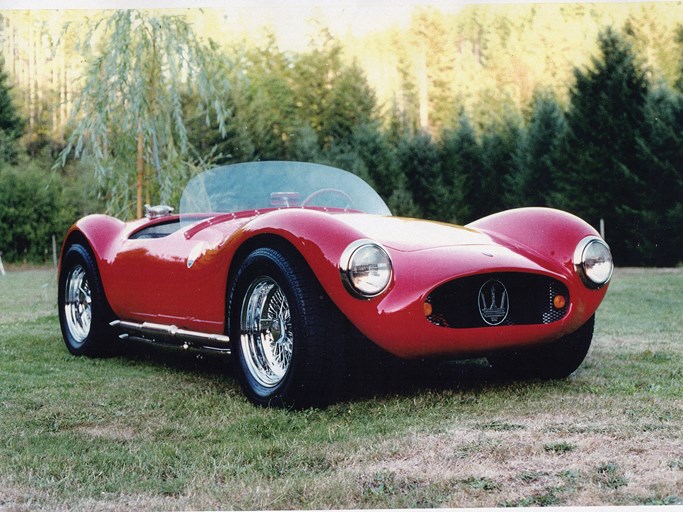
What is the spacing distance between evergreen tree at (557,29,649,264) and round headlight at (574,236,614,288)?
1095cm

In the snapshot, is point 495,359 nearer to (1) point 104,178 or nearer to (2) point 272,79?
(1) point 104,178

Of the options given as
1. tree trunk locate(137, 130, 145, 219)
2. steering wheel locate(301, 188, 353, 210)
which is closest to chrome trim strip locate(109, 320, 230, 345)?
steering wheel locate(301, 188, 353, 210)

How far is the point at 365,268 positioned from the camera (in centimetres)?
293

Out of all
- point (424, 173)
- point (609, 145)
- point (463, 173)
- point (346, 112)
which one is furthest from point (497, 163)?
point (609, 145)

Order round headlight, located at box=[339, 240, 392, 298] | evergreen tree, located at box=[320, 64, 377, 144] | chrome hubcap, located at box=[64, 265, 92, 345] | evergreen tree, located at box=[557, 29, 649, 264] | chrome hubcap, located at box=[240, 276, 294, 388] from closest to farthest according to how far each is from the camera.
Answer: round headlight, located at box=[339, 240, 392, 298] → chrome hubcap, located at box=[240, 276, 294, 388] → chrome hubcap, located at box=[64, 265, 92, 345] → evergreen tree, located at box=[557, 29, 649, 264] → evergreen tree, located at box=[320, 64, 377, 144]

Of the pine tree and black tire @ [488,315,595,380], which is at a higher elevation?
the pine tree

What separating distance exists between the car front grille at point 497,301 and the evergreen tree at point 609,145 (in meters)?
11.2

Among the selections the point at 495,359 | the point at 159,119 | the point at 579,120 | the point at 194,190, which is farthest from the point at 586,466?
the point at 579,120

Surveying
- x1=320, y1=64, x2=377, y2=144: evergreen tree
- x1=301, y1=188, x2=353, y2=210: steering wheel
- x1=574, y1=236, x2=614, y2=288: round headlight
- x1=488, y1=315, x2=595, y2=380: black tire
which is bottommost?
x1=488, y1=315, x2=595, y2=380: black tire

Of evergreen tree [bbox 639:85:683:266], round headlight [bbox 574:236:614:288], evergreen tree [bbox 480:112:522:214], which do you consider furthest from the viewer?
evergreen tree [bbox 480:112:522:214]

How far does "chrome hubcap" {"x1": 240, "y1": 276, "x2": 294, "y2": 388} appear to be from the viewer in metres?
3.19

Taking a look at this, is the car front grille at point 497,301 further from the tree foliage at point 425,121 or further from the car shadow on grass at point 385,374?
the tree foliage at point 425,121

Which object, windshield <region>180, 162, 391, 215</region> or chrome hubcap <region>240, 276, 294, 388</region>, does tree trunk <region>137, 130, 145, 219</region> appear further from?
chrome hubcap <region>240, 276, 294, 388</region>

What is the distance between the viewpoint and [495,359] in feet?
12.4
